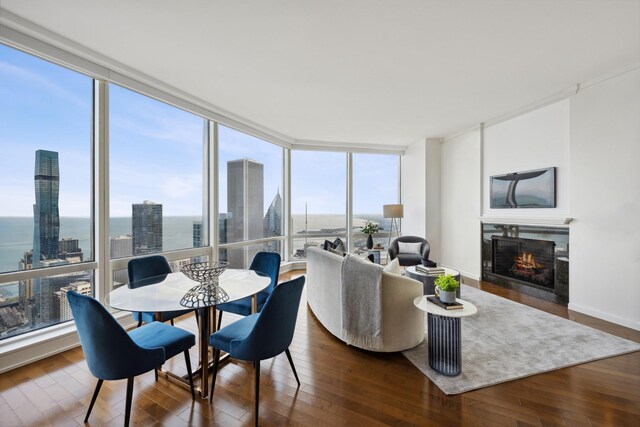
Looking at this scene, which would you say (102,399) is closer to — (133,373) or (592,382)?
(133,373)

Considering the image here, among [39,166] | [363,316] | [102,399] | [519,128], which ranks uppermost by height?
[519,128]

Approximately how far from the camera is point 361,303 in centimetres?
248

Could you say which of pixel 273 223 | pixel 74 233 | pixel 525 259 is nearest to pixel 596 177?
pixel 525 259

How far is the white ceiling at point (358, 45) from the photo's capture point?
2115 mm

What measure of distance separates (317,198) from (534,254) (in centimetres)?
390

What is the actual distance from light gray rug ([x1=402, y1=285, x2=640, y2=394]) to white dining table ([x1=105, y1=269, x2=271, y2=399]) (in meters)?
1.57

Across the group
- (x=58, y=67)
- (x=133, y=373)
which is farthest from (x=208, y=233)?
(x=133, y=373)

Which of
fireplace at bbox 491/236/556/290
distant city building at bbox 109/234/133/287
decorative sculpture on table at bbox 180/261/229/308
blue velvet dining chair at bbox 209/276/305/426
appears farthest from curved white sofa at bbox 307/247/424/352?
fireplace at bbox 491/236/556/290

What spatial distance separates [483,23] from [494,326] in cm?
294

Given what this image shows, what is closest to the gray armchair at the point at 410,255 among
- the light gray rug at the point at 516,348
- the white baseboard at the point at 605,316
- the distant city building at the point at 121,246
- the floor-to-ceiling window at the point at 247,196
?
the light gray rug at the point at 516,348

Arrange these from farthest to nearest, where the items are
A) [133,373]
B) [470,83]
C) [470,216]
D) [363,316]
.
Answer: [470,216] < [470,83] < [363,316] < [133,373]

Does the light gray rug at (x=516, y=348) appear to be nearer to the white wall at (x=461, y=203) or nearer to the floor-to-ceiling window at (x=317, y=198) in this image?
the white wall at (x=461, y=203)

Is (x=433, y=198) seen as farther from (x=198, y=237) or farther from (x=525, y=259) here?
(x=198, y=237)

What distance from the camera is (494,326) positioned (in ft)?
9.88
